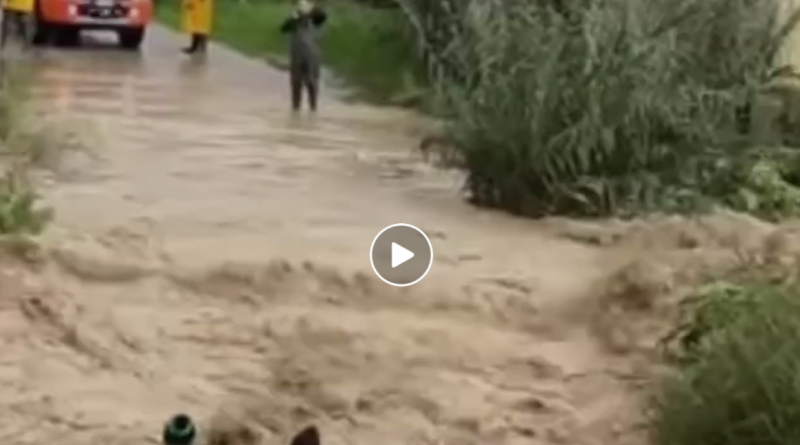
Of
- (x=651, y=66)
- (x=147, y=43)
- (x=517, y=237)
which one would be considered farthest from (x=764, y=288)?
(x=147, y=43)

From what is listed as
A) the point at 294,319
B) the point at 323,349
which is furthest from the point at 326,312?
the point at 323,349

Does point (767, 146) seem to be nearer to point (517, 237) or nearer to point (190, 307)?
point (517, 237)

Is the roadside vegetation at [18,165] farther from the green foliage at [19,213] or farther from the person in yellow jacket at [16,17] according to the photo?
the person in yellow jacket at [16,17]

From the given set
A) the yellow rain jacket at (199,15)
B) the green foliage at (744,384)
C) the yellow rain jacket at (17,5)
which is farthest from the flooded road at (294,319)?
the yellow rain jacket at (199,15)

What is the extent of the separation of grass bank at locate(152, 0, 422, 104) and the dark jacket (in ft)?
4.07

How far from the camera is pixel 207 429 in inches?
307

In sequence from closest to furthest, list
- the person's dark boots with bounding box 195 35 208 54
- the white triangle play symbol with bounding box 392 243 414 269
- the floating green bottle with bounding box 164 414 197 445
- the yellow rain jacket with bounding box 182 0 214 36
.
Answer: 1. the floating green bottle with bounding box 164 414 197 445
2. the white triangle play symbol with bounding box 392 243 414 269
3. the yellow rain jacket with bounding box 182 0 214 36
4. the person's dark boots with bounding box 195 35 208 54

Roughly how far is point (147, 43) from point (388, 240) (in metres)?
16.3

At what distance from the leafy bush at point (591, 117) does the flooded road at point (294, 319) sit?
403 mm

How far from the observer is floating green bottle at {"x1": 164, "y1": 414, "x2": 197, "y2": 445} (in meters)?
7.17

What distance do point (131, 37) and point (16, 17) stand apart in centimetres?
345

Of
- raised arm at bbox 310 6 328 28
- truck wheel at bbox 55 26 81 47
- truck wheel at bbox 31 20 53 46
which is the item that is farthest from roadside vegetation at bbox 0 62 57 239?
truck wheel at bbox 55 26 81 47

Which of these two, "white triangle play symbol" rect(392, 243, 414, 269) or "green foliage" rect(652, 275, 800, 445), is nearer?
"green foliage" rect(652, 275, 800, 445)

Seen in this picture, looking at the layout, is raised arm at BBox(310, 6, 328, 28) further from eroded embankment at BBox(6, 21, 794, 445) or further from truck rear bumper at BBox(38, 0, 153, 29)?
truck rear bumper at BBox(38, 0, 153, 29)
